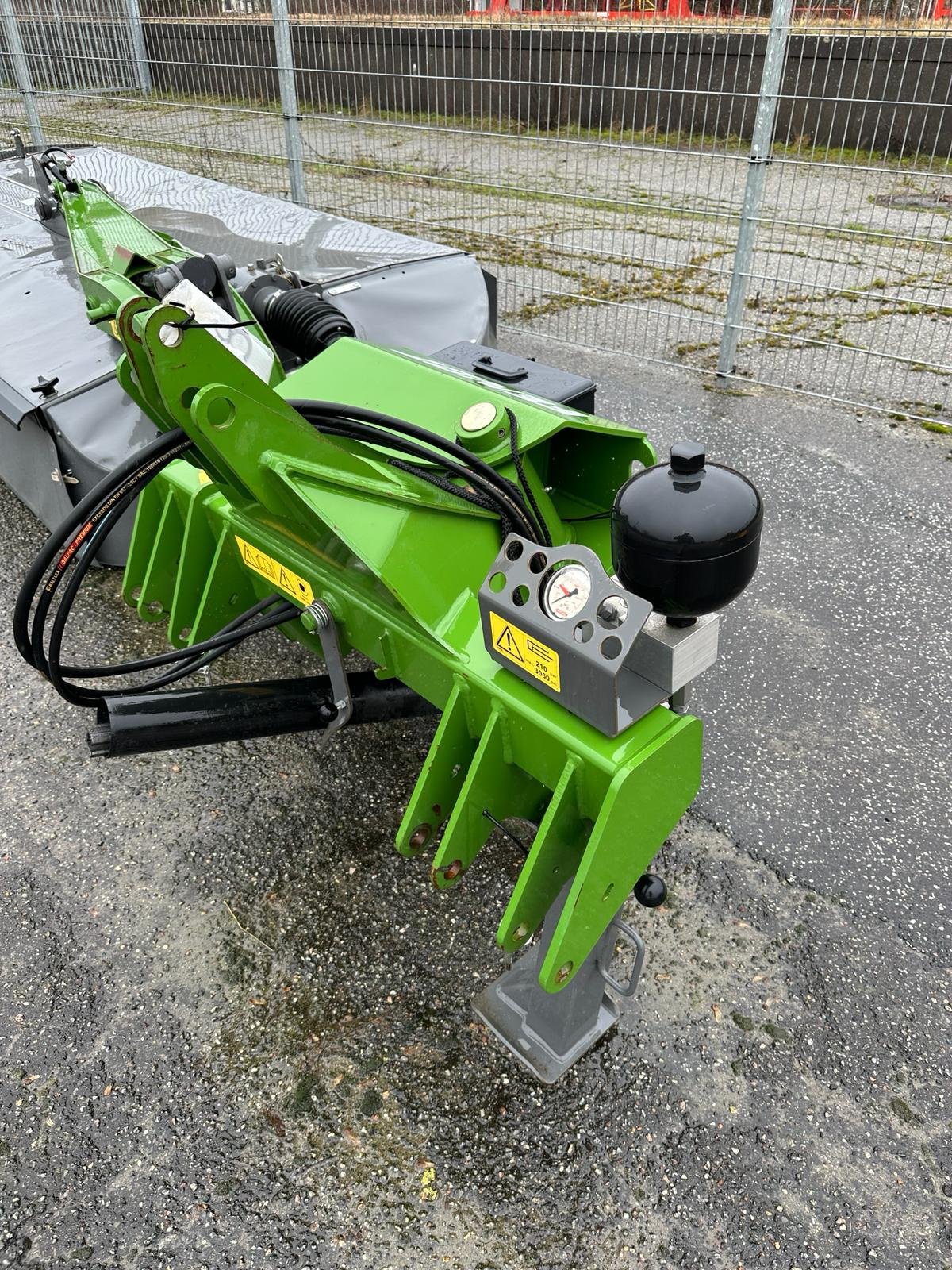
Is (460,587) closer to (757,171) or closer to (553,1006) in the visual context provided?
(553,1006)

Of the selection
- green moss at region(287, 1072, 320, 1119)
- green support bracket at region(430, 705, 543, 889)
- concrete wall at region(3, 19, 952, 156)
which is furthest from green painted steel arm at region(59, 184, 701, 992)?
concrete wall at region(3, 19, 952, 156)

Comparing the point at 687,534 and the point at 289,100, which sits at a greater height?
the point at 687,534

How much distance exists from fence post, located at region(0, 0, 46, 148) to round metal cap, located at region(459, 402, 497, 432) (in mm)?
6633

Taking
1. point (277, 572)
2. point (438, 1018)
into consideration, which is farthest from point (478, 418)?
point (438, 1018)

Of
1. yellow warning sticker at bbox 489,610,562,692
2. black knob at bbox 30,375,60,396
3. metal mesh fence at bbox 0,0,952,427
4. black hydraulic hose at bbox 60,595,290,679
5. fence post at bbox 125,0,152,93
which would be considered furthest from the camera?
fence post at bbox 125,0,152,93

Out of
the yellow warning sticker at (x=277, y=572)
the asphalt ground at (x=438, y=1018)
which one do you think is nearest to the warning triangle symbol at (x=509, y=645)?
the yellow warning sticker at (x=277, y=572)

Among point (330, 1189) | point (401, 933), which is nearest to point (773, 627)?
point (401, 933)

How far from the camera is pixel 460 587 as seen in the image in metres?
1.93

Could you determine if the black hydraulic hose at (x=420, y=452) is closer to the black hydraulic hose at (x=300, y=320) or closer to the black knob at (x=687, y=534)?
the black knob at (x=687, y=534)

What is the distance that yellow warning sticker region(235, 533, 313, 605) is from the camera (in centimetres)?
210

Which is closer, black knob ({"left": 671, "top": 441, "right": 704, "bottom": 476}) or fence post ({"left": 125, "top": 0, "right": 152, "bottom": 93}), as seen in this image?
black knob ({"left": 671, "top": 441, "right": 704, "bottom": 476})

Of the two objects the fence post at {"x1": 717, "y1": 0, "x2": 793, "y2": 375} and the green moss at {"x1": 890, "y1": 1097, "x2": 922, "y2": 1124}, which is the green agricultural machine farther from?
the fence post at {"x1": 717, "y1": 0, "x2": 793, "y2": 375}

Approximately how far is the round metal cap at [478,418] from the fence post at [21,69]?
663 cm

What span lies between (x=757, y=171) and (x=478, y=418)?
A: 10.0 ft
